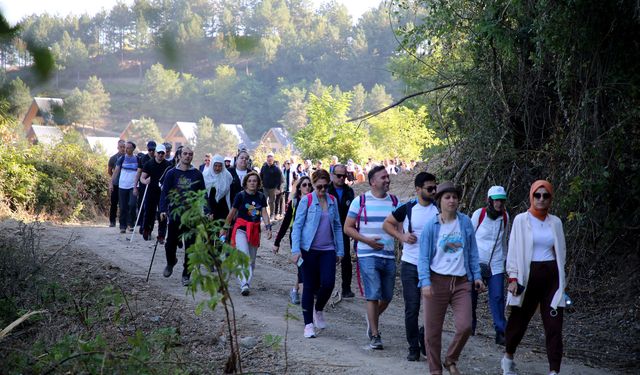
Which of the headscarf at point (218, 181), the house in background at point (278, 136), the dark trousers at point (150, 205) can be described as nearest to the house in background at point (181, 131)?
the dark trousers at point (150, 205)

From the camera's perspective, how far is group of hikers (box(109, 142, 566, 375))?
6508 millimetres

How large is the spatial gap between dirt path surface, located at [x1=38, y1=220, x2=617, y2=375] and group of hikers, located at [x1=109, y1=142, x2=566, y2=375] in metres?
0.25

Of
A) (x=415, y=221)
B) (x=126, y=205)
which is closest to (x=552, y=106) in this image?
(x=415, y=221)

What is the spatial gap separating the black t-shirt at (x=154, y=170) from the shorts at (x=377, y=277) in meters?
7.05

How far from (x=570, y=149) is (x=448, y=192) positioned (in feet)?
15.5

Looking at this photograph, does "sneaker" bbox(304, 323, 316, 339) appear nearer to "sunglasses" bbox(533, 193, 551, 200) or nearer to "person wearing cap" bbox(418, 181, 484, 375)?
"person wearing cap" bbox(418, 181, 484, 375)

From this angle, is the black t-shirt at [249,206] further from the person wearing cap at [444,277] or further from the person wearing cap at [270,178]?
the person wearing cap at [270,178]

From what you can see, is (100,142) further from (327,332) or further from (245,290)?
(245,290)

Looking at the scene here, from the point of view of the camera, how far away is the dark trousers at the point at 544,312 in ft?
22.0

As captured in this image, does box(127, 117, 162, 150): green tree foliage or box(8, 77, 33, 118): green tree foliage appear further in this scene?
box(127, 117, 162, 150): green tree foliage

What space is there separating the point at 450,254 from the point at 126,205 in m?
10.8

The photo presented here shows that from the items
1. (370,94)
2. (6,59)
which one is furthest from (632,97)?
(370,94)

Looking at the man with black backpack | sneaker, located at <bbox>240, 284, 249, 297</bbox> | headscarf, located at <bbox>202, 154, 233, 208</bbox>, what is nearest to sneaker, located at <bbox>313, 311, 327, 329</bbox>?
the man with black backpack

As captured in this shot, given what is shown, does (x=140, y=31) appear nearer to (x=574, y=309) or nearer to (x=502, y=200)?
(x=502, y=200)
